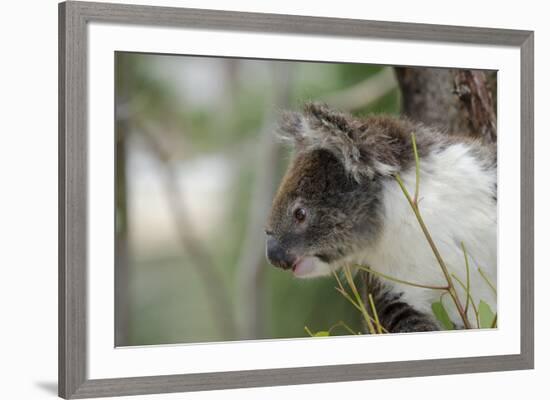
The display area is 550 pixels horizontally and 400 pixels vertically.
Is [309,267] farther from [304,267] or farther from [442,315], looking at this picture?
[442,315]

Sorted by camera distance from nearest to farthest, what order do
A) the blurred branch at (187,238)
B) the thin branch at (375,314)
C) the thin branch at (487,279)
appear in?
the blurred branch at (187,238) → the thin branch at (375,314) → the thin branch at (487,279)

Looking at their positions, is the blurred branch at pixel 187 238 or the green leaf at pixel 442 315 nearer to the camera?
the blurred branch at pixel 187 238

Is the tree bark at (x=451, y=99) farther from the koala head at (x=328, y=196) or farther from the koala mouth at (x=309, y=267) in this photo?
the koala mouth at (x=309, y=267)

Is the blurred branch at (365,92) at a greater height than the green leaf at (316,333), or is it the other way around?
the blurred branch at (365,92)

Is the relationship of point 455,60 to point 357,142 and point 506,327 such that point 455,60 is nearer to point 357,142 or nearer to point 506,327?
point 357,142

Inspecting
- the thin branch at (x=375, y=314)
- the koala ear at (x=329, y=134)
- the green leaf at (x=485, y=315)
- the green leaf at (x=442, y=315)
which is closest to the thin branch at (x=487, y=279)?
the green leaf at (x=485, y=315)

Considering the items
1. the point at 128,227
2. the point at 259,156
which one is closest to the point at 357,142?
the point at 259,156

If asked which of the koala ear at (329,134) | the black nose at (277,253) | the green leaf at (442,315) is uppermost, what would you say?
the koala ear at (329,134)
